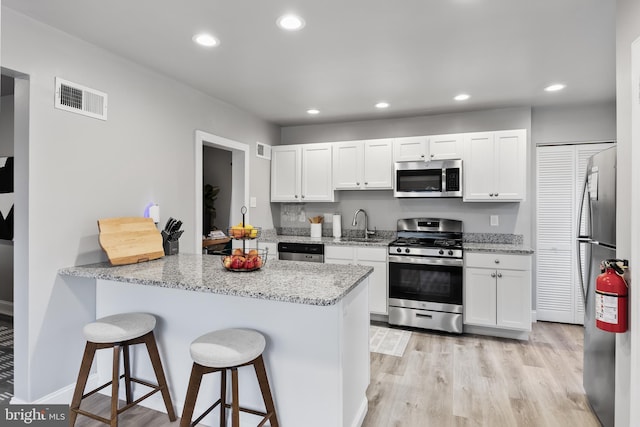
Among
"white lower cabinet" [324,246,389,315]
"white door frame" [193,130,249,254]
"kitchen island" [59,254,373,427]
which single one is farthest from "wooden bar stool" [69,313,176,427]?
"white lower cabinet" [324,246,389,315]

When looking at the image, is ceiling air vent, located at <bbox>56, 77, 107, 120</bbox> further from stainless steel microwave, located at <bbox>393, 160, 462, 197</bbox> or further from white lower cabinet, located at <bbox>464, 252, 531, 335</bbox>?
white lower cabinet, located at <bbox>464, 252, 531, 335</bbox>

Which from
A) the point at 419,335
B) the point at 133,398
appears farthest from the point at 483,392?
the point at 133,398

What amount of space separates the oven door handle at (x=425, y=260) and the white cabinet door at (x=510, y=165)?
86 cm

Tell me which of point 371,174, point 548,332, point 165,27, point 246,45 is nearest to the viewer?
point 165,27

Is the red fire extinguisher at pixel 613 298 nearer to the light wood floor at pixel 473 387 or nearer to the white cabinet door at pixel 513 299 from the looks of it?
the light wood floor at pixel 473 387

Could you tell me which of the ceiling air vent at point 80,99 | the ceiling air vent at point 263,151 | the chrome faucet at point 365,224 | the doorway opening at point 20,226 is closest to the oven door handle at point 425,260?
the chrome faucet at point 365,224

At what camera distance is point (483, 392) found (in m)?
2.68

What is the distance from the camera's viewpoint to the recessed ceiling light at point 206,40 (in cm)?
249

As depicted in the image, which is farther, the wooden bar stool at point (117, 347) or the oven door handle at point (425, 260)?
the oven door handle at point (425, 260)

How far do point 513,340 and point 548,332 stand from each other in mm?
579

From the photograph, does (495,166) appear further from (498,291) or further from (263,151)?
(263,151)

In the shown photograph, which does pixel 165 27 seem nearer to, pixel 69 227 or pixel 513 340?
pixel 69 227

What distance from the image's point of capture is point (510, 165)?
155 inches

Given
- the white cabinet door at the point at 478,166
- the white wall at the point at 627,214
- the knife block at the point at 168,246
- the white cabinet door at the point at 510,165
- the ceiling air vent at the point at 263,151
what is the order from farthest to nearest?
the ceiling air vent at the point at 263,151 < the white cabinet door at the point at 478,166 < the white cabinet door at the point at 510,165 < the knife block at the point at 168,246 < the white wall at the point at 627,214
